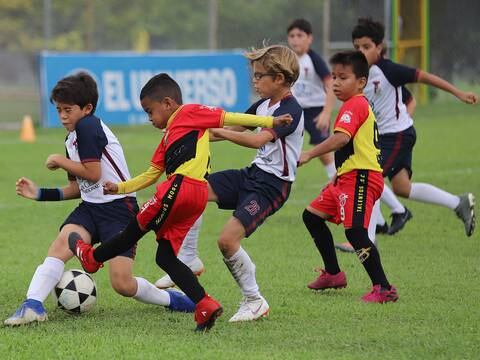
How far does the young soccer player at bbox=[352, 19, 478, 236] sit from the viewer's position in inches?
360

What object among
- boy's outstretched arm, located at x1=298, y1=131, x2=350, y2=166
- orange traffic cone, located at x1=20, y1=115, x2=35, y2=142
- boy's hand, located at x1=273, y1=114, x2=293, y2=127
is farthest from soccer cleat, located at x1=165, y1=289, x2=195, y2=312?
orange traffic cone, located at x1=20, y1=115, x2=35, y2=142

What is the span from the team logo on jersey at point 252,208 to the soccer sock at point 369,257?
2.78ft

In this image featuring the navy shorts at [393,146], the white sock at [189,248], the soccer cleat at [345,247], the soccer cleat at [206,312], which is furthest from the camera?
the navy shorts at [393,146]

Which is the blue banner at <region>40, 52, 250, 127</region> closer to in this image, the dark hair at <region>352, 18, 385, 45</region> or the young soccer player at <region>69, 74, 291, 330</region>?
the dark hair at <region>352, 18, 385, 45</region>

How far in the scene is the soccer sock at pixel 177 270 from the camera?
20.7 feet

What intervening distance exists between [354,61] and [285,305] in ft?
5.68

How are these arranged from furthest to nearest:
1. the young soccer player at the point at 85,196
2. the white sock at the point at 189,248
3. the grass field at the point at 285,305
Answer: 1. the white sock at the point at 189,248
2. the young soccer player at the point at 85,196
3. the grass field at the point at 285,305

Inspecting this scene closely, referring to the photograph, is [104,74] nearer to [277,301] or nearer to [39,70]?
[39,70]

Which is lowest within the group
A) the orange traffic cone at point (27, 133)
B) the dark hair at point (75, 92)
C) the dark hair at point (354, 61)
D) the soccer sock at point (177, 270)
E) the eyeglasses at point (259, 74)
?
the orange traffic cone at point (27, 133)

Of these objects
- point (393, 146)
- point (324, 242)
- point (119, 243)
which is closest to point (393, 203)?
point (393, 146)

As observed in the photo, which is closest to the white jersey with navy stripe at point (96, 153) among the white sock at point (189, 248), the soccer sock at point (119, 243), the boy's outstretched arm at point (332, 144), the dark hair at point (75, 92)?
the dark hair at point (75, 92)

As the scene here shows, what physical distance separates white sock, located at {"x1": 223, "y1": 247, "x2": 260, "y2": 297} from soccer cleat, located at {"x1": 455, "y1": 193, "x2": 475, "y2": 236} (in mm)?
3540

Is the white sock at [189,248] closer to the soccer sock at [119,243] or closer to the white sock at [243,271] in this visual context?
the white sock at [243,271]

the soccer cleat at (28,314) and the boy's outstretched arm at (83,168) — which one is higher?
the boy's outstretched arm at (83,168)
